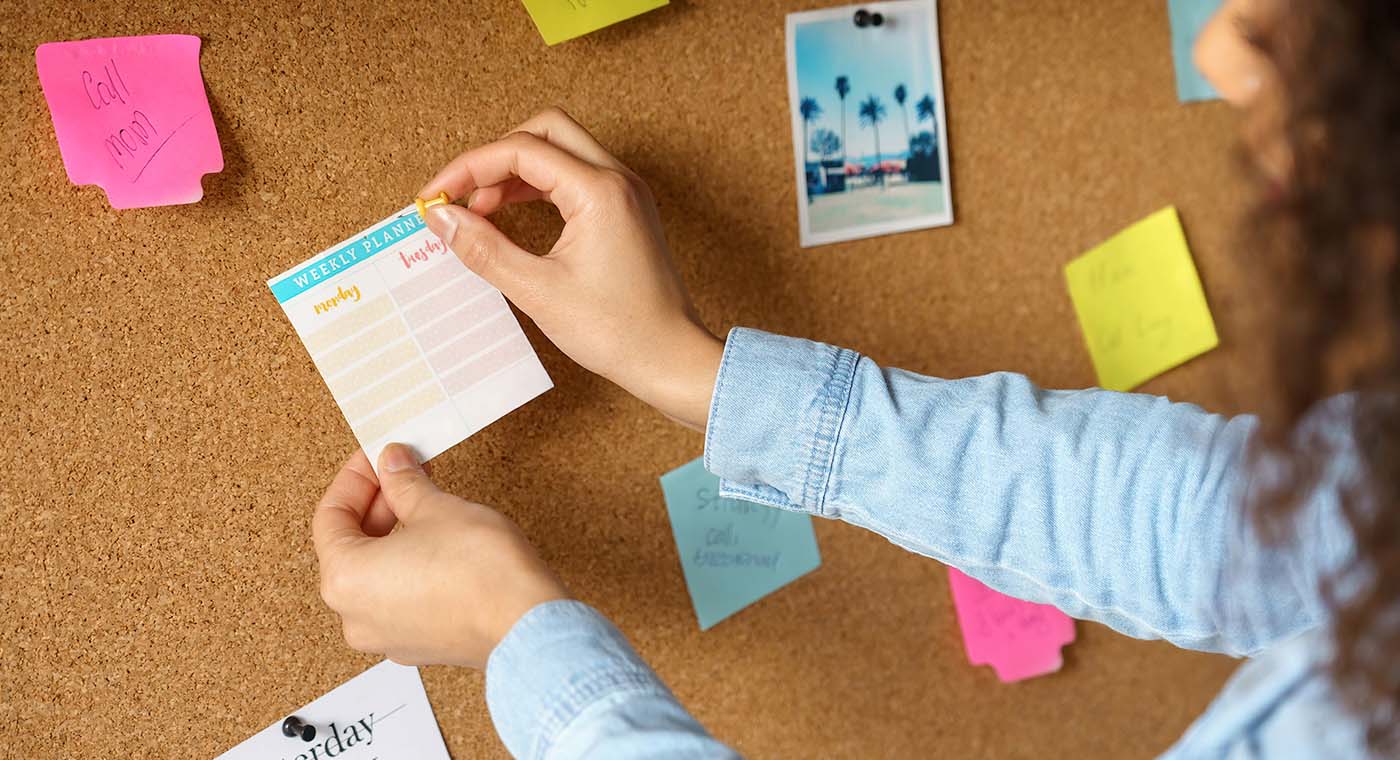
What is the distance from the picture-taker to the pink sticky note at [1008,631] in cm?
80

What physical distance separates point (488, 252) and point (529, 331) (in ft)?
0.28

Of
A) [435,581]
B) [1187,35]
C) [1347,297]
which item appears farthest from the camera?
[1187,35]

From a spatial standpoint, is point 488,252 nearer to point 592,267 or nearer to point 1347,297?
point 592,267

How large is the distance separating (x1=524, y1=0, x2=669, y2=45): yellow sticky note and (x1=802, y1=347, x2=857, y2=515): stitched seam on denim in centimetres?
25

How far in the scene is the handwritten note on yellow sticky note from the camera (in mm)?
816

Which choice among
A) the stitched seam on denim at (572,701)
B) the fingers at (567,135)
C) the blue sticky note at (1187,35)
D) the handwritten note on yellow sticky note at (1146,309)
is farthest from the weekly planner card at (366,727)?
the blue sticky note at (1187,35)

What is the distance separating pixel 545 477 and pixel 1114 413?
0.33 meters

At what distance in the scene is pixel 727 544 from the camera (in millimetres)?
721

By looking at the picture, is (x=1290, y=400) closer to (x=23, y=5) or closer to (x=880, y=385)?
(x=880, y=385)

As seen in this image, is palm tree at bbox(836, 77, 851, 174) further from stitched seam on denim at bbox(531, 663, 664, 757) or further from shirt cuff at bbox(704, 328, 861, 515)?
stitched seam on denim at bbox(531, 663, 664, 757)

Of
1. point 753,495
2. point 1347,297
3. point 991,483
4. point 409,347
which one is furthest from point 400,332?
point 1347,297

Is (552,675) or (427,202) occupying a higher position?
(427,202)

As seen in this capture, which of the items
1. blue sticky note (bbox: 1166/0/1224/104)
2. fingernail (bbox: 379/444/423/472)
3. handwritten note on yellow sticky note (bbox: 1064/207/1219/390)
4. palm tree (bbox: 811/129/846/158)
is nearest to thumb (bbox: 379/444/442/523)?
fingernail (bbox: 379/444/423/472)

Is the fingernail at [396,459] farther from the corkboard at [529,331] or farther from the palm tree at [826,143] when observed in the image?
the palm tree at [826,143]
